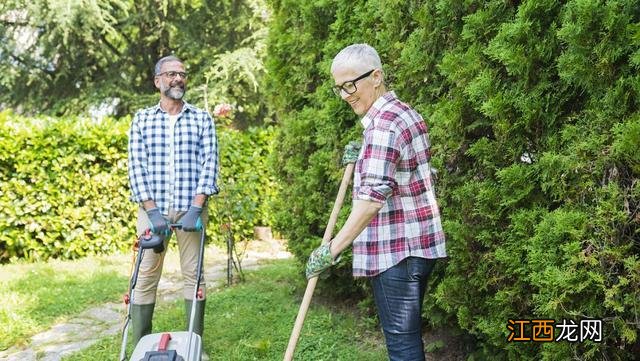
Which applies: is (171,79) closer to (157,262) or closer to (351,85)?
(157,262)

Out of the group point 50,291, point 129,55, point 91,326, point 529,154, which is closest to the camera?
point 529,154

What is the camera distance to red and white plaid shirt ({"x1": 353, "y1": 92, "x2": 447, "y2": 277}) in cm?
257

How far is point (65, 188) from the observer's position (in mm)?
7871

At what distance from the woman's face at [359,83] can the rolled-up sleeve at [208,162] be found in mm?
1584

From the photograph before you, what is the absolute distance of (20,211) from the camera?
24.8 feet

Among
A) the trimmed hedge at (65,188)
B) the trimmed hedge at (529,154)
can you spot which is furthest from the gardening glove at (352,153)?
the trimmed hedge at (65,188)

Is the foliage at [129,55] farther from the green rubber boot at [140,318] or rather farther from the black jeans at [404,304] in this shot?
the black jeans at [404,304]

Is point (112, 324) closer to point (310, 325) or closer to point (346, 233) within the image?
point (310, 325)

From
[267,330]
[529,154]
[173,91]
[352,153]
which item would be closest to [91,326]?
[267,330]

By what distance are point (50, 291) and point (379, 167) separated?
4986 mm

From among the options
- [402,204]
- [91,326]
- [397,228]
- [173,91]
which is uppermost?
[173,91]

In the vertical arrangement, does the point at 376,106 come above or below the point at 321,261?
above

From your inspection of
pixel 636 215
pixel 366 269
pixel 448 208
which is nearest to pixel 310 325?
pixel 448 208

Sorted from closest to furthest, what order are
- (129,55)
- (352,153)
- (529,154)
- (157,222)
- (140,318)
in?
(529,154), (352,153), (157,222), (140,318), (129,55)
